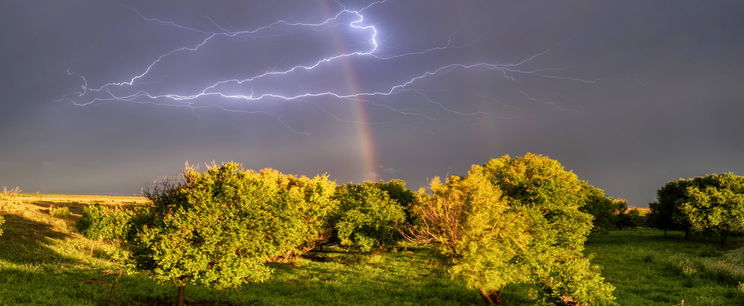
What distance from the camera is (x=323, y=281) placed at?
31156 millimetres

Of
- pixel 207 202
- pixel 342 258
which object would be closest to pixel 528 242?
pixel 207 202

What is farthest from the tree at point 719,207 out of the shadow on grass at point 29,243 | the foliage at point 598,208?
the shadow on grass at point 29,243

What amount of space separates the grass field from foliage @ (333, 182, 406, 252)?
2248mm

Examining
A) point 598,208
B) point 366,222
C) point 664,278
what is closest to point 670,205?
point 598,208

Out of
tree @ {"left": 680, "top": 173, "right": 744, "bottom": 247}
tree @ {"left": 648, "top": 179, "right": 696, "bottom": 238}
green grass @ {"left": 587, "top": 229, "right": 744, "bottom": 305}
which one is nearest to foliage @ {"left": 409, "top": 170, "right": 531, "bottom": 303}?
green grass @ {"left": 587, "top": 229, "right": 744, "bottom": 305}

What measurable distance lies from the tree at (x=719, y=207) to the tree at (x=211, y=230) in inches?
2310

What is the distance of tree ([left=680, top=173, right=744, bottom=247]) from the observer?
164 ft

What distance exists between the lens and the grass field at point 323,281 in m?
22.4

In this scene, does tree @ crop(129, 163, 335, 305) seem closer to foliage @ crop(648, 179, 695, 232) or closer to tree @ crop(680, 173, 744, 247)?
tree @ crop(680, 173, 744, 247)

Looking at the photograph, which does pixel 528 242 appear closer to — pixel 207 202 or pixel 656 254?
pixel 207 202

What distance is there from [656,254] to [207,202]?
164 ft

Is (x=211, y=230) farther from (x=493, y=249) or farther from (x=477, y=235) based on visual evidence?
(x=493, y=249)

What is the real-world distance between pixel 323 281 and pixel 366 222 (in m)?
13.5

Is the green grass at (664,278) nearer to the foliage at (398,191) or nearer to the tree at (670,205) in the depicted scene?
the tree at (670,205)
